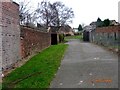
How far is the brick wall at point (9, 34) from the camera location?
10.1 metres

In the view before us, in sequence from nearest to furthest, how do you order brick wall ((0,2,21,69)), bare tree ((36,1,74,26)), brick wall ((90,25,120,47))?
1. brick wall ((0,2,21,69))
2. brick wall ((90,25,120,47))
3. bare tree ((36,1,74,26))

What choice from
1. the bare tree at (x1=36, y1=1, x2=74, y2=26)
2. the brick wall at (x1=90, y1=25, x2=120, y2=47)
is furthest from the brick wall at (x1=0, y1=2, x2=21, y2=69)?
the bare tree at (x1=36, y1=1, x2=74, y2=26)

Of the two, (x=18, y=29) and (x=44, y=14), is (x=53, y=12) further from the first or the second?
(x=18, y=29)

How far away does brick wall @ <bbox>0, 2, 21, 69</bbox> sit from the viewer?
33.0 ft

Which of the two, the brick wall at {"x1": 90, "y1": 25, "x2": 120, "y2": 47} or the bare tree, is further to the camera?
the bare tree

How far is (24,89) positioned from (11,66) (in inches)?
164

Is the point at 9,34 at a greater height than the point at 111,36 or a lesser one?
greater

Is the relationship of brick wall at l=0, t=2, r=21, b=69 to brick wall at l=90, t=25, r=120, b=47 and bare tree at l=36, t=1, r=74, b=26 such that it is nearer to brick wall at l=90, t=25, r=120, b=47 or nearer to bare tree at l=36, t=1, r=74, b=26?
brick wall at l=90, t=25, r=120, b=47

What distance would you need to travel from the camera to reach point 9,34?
1115 cm

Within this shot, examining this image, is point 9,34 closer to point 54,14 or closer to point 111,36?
point 111,36

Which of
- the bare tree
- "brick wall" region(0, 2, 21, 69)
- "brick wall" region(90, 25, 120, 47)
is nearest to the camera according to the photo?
"brick wall" region(0, 2, 21, 69)

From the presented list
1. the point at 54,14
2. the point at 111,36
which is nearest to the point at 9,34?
the point at 111,36

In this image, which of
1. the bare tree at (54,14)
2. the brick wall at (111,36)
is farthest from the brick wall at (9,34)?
the bare tree at (54,14)

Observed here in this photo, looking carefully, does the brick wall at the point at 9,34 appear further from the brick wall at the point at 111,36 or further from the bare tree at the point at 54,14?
the bare tree at the point at 54,14
